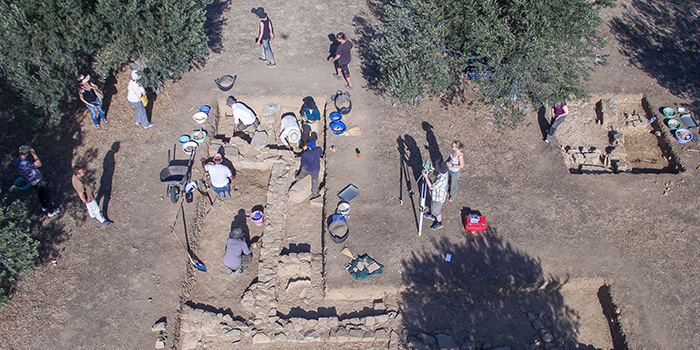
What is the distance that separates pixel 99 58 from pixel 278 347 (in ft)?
32.9

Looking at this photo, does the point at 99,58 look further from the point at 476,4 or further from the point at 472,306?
the point at 472,306

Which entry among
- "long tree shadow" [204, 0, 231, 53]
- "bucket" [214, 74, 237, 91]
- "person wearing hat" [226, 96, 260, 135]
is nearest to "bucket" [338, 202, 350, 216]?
"person wearing hat" [226, 96, 260, 135]

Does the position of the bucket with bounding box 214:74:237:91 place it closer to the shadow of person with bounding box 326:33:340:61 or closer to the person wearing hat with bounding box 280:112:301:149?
the person wearing hat with bounding box 280:112:301:149

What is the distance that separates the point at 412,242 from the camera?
1121cm

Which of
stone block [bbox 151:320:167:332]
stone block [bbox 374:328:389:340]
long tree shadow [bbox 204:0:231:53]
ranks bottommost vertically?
stone block [bbox 374:328:389:340]

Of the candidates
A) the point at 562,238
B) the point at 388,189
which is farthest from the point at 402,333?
the point at 562,238

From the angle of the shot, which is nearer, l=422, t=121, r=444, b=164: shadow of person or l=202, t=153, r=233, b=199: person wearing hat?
l=202, t=153, r=233, b=199: person wearing hat

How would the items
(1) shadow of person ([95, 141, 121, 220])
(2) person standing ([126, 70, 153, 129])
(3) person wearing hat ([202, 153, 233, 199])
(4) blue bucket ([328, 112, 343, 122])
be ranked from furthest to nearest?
(4) blue bucket ([328, 112, 343, 122]), (2) person standing ([126, 70, 153, 129]), (1) shadow of person ([95, 141, 121, 220]), (3) person wearing hat ([202, 153, 233, 199])

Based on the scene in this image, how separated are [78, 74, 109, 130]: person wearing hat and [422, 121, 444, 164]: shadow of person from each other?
1026 cm

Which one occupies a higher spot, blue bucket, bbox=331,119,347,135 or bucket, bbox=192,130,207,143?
blue bucket, bbox=331,119,347,135

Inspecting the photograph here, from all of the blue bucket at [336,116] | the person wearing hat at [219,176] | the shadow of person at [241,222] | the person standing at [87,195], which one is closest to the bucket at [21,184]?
the person standing at [87,195]

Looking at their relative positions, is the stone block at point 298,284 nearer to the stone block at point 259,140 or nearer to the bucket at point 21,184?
the stone block at point 259,140

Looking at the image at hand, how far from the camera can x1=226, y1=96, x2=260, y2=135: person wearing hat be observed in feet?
45.1

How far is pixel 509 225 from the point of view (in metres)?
11.5
